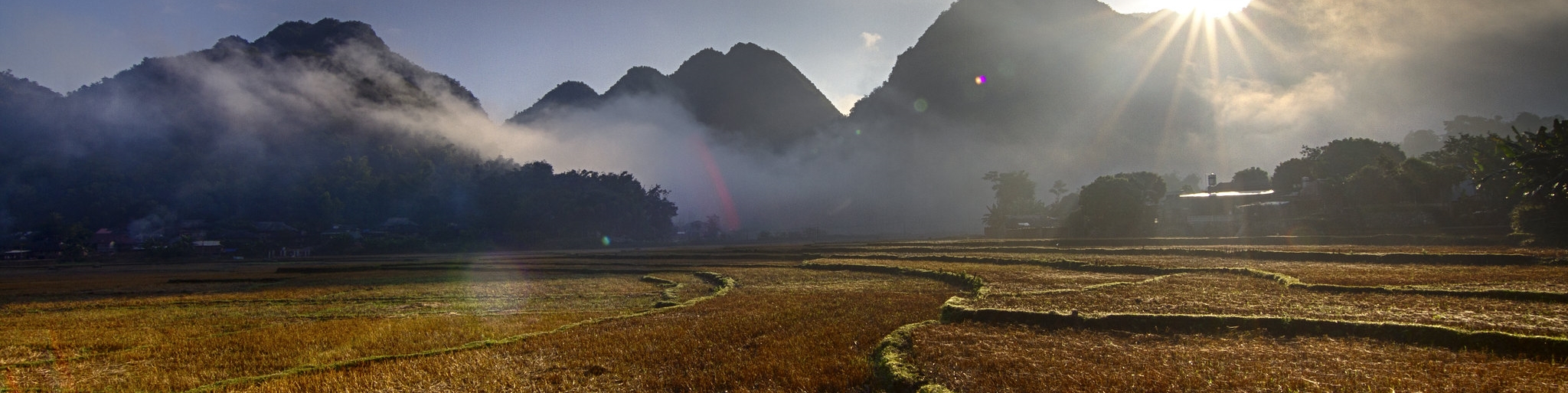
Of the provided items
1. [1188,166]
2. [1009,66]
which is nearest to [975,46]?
[1009,66]

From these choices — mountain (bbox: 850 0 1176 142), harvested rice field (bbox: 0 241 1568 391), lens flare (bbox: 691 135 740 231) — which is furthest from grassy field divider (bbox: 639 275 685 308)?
mountain (bbox: 850 0 1176 142)

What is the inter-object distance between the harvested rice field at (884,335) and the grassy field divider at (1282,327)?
0.03 metres

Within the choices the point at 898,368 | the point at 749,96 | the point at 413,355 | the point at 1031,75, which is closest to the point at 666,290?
the point at 413,355

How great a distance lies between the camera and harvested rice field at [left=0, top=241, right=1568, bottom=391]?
809 cm

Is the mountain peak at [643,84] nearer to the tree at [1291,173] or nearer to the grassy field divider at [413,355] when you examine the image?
the tree at [1291,173]

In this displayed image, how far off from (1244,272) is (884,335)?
14.8 metres

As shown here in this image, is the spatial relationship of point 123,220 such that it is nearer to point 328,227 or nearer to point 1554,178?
point 328,227

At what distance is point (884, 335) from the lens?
11188 mm

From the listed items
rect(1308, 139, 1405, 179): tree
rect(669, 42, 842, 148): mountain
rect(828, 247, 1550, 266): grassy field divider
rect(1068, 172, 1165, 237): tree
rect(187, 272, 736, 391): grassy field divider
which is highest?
rect(669, 42, 842, 148): mountain

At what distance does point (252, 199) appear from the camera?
109 m

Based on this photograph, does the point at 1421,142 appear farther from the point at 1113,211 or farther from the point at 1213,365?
the point at 1213,365

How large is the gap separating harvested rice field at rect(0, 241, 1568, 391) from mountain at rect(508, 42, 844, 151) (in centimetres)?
15915

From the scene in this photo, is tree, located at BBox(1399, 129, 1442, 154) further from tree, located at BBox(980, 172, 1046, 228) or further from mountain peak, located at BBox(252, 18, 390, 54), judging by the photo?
mountain peak, located at BBox(252, 18, 390, 54)

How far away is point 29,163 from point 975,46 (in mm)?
169012
